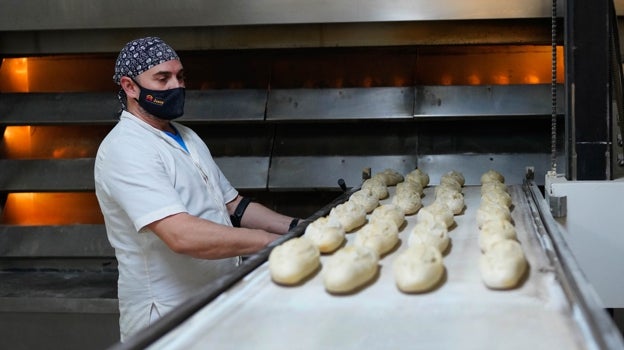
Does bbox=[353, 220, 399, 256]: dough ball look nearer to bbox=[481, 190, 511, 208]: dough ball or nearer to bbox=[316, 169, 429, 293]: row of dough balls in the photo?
bbox=[316, 169, 429, 293]: row of dough balls

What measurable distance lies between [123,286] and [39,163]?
1797 millimetres

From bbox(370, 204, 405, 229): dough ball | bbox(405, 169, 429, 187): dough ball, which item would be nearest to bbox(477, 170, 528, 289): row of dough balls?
→ bbox(370, 204, 405, 229): dough ball

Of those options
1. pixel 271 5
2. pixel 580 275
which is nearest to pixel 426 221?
pixel 580 275

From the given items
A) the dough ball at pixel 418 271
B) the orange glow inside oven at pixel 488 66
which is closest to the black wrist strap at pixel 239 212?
the dough ball at pixel 418 271

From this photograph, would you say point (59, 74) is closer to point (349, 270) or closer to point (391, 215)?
point (391, 215)

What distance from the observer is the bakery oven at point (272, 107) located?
3430 mm

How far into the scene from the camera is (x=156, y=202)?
203cm

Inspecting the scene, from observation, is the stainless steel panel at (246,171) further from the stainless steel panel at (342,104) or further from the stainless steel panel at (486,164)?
the stainless steel panel at (486,164)

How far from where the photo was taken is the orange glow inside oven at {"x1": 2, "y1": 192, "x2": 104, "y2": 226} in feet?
13.1

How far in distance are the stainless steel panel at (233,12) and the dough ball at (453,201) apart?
1.27 meters

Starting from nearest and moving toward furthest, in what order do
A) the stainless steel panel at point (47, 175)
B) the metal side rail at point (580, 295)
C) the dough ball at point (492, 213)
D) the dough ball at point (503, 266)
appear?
1. the metal side rail at point (580, 295)
2. the dough ball at point (503, 266)
3. the dough ball at point (492, 213)
4. the stainless steel panel at point (47, 175)

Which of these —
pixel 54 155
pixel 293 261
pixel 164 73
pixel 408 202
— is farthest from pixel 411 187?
pixel 54 155

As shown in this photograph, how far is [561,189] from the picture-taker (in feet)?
7.39

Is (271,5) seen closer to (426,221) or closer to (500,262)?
(426,221)
